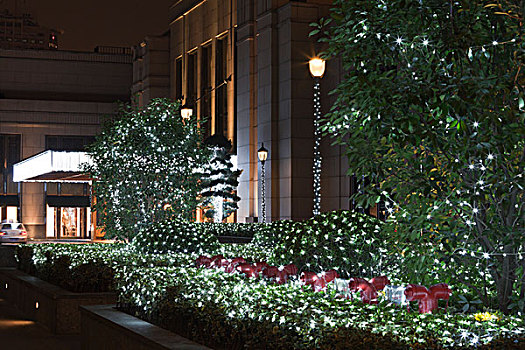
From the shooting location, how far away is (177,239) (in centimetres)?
1738

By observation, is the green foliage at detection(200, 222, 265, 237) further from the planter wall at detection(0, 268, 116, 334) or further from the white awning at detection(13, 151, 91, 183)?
the planter wall at detection(0, 268, 116, 334)

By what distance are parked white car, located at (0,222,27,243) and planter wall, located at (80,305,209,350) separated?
3964 centimetres

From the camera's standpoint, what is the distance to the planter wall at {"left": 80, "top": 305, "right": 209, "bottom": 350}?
26.1 feet

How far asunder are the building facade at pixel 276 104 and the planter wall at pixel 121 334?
2490cm

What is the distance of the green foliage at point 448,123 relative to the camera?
24.6 ft

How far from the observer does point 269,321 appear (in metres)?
7.44

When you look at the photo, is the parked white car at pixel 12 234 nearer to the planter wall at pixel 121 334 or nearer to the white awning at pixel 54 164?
the white awning at pixel 54 164

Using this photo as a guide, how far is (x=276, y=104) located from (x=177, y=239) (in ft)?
72.1

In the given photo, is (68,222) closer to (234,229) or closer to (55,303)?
(234,229)

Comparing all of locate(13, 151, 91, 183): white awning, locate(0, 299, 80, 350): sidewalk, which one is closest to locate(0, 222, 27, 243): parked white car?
locate(13, 151, 91, 183): white awning

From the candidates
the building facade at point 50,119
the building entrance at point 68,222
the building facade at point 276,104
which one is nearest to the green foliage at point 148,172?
the building facade at point 276,104

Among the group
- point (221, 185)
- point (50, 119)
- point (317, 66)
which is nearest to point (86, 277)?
point (317, 66)

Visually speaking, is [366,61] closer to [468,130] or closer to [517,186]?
[468,130]

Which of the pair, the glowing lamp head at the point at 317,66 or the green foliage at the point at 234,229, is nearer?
the glowing lamp head at the point at 317,66
